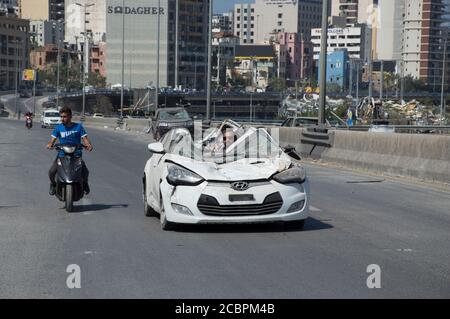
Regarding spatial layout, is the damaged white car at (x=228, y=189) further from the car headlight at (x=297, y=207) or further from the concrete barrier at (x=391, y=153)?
the concrete barrier at (x=391, y=153)

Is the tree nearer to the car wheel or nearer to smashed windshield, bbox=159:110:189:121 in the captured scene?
smashed windshield, bbox=159:110:189:121

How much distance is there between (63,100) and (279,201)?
13076 centimetres

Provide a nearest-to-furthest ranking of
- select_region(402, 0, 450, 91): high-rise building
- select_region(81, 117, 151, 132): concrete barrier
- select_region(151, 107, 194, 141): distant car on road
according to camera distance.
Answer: select_region(151, 107, 194, 141): distant car on road
select_region(81, 117, 151, 132): concrete barrier
select_region(402, 0, 450, 91): high-rise building

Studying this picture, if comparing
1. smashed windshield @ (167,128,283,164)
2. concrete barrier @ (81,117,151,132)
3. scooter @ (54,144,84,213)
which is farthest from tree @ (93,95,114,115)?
smashed windshield @ (167,128,283,164)

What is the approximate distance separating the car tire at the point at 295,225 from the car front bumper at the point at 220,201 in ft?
0.58

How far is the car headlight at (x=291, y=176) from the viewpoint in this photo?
11.7 m

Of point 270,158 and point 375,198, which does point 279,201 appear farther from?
point 375,198

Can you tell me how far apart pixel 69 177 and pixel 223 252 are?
14.2ft

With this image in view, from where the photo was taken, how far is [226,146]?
1289 centimetres

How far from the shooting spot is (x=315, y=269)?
9.06 metres

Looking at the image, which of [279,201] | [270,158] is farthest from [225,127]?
[279,201]

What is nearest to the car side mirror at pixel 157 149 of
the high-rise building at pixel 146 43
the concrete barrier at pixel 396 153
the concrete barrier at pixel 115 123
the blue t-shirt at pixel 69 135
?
the blue t-shirt at pixel 69 135

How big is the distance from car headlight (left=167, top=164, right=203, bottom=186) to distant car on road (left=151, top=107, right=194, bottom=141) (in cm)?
3009

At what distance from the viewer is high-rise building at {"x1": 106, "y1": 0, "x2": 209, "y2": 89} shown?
175625 mm
